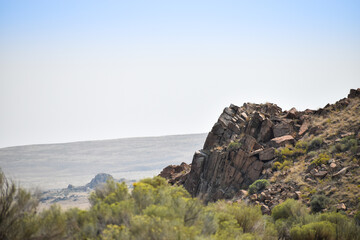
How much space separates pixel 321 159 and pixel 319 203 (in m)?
5.65

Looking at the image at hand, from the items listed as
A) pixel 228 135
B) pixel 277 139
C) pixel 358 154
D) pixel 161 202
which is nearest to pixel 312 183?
pixel 358 154

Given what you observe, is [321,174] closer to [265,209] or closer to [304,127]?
[265,209]

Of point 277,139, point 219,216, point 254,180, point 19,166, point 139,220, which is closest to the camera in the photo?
point 139,220

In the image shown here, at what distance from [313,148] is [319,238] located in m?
13.2

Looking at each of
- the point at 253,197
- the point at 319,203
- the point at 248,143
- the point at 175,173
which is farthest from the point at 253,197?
the point at 175,173

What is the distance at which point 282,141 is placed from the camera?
118 feet

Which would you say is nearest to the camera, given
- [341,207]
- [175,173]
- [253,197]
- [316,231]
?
[316,231]

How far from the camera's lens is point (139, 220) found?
15.9m

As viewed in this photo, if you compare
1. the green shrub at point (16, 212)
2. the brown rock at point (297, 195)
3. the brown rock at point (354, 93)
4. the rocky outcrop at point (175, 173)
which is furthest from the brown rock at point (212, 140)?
the green shrub at point (16, 212)

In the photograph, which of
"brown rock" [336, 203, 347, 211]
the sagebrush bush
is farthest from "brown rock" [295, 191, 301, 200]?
the sagebrush bush

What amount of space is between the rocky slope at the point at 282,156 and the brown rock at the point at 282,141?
7 centimetres

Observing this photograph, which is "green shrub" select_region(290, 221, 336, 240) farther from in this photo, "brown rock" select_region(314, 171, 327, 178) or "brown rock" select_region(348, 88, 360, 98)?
"brown rock" select_region(348, 88, 360, 98)

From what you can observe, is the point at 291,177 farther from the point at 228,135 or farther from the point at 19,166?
the point at 19,166

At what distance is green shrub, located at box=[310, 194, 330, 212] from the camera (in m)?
27.4
